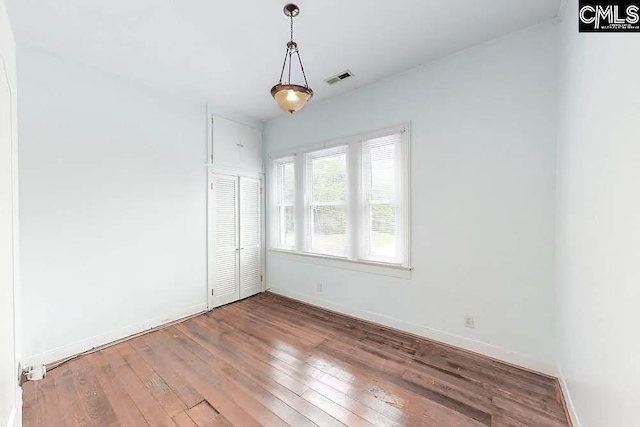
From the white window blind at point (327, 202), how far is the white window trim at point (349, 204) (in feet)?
0.28

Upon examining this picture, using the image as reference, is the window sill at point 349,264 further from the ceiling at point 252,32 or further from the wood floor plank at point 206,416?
the ceiling at point 252,32

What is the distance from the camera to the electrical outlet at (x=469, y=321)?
2741 mm

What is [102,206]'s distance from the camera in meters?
3.00

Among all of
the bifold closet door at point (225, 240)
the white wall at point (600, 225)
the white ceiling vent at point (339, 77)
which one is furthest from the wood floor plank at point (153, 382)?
the white ceiling vent at point (339, 77)

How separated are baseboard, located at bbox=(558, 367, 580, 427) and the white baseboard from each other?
5.7 inches

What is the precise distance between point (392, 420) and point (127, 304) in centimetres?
308

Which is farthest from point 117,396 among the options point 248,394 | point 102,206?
point 102,206

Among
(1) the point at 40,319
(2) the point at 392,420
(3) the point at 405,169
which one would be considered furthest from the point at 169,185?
(2) the point at 392,420

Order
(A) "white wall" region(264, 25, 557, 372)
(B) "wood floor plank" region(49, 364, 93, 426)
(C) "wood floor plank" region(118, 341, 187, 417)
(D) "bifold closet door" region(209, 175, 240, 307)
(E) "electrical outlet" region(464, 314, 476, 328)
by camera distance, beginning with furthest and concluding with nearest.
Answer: (D) "bifold closet door" region(209, 175, 240, 307) → (E) "electrical outlet" region(464, 314, 476, 328) → (A) "white wall" region(264, 25, 557, 372) → (C) "wood floor plank" region(118, 341, 187, 417) → (B) "wood floor plank" region(49, 364, 93, 426)

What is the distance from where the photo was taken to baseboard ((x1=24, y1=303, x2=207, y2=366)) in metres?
2.62

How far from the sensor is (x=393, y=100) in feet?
10.7

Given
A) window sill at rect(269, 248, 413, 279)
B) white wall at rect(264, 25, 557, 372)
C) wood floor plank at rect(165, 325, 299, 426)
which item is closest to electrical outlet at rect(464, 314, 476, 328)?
white wall at rect(264, 25, 557, 372)

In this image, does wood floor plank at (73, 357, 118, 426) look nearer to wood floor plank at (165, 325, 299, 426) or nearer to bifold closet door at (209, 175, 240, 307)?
wood floor plank at (165, 325, 299, 426)

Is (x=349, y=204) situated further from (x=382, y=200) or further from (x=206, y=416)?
(x=206, y=416)
